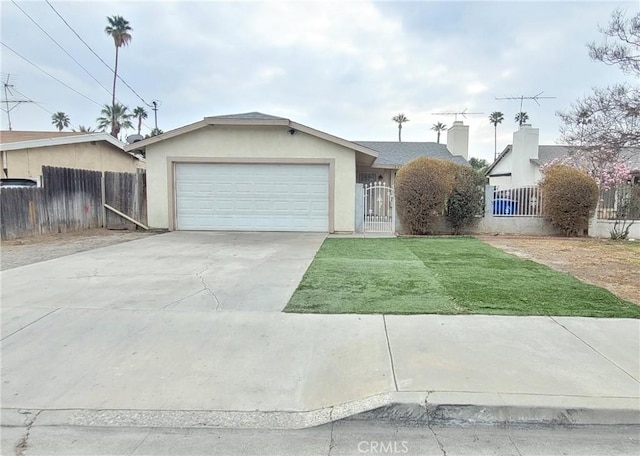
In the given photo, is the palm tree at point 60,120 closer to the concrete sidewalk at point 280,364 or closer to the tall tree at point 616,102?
the concrete sidewalk at point 280,364

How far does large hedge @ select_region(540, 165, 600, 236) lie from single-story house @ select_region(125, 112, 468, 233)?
6.40 m

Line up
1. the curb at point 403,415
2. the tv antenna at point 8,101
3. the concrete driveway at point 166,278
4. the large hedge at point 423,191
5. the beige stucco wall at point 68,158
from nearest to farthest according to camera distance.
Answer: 1. the curb at point 403,415
2. the concrete driveway at point 166,278
3. the large hedge at point 423,191
4. the beige stucco wall at point 68,158
5. the tv antenna at point 8,101

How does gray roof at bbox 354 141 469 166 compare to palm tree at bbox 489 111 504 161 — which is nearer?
gray roof at bbox 354 141 469 166

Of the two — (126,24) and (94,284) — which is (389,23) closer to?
(94,284)

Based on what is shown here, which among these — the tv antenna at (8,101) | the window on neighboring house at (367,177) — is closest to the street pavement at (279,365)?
the window on neighboring house at (367,177)

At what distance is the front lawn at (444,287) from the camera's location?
200 inches

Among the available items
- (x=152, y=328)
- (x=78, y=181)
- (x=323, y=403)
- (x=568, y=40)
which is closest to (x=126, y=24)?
(x=78, y=181)

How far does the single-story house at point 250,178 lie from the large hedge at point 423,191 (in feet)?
5.74

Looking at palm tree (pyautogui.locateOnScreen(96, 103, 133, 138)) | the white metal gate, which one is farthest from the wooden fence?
palm tree (pyautogui.locateOnScreen(96, 103, 133, 138))

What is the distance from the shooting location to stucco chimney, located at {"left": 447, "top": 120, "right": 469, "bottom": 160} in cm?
2506

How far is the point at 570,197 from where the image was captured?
1331cm

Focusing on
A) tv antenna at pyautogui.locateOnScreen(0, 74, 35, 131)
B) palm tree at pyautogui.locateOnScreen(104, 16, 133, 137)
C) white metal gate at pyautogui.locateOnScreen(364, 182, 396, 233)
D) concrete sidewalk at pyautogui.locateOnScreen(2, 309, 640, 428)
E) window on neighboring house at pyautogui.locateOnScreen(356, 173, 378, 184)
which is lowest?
concrete sidewalk at pyautogui.locateOnScreen(2, 309, 640, 428)

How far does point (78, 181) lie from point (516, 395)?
15021 millimetres

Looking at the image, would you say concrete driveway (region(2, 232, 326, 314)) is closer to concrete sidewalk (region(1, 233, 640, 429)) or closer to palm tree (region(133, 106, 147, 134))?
concrete sidewalk (region(1, 233, 640, 429))
